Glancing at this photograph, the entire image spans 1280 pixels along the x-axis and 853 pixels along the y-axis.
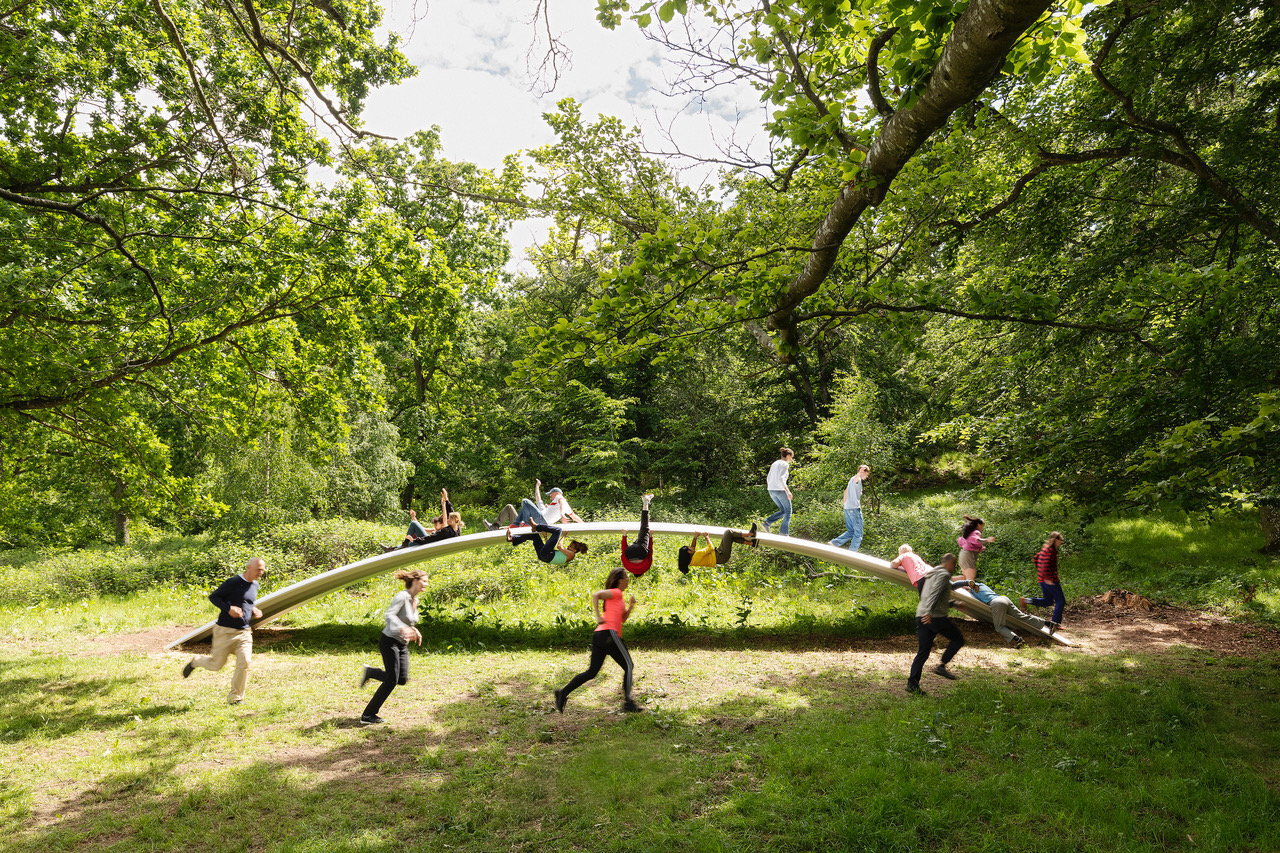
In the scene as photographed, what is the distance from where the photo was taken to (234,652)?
27.9 feet

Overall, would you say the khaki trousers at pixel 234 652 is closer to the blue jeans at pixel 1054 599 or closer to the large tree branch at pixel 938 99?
the large tree branch at pixel 938 99

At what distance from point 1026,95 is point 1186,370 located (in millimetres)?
5412

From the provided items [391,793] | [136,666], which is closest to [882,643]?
[391,793]

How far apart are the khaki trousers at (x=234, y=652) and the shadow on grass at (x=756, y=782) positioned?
135 centimetres

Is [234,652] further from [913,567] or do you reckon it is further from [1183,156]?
[1183,156]

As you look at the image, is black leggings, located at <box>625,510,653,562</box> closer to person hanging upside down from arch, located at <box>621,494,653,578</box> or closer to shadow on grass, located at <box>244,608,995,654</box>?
person hanging upside down from arch, located at <box>621,494,653,578</box>

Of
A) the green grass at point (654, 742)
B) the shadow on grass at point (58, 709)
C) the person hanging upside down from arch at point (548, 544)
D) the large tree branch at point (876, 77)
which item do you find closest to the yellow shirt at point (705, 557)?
the green grass at point (654, 742)

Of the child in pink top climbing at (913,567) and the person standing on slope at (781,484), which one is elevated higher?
the person standing on slope at (781,484)

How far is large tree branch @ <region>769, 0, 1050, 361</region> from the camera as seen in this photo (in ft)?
10.8

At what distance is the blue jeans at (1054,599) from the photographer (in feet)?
36.3

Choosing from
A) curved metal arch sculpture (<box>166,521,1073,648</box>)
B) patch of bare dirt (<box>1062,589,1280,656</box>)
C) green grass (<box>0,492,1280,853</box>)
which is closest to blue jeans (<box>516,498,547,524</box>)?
curved metal arch sculpture (<box>166,521,1073,648</box>)

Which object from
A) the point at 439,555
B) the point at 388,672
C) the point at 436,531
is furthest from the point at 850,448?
the point at 388,672

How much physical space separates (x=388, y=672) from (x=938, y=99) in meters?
7.66

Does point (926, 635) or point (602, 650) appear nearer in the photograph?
point (602, 650)
